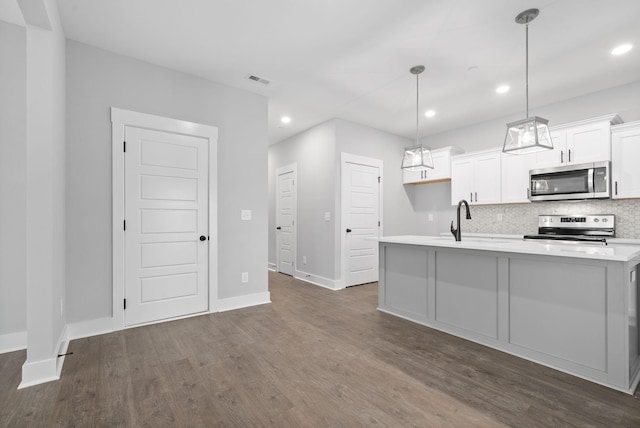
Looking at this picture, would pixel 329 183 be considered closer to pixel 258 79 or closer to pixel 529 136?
pixel 258 79

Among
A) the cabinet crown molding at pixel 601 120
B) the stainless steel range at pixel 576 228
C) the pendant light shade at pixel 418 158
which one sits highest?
the cabinet crown molding at pixel 601 120

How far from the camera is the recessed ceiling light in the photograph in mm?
2904

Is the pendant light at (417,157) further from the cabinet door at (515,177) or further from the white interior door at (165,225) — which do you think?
the white interior door at (165,225)

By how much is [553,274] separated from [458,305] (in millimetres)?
865

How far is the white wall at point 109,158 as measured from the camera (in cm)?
291

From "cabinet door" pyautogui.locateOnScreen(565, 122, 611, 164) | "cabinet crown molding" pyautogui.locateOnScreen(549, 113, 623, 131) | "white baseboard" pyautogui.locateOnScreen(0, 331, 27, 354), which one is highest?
"cabinet crown molding" pyautogui.locateOnScreen(549, 113, 623, 131)

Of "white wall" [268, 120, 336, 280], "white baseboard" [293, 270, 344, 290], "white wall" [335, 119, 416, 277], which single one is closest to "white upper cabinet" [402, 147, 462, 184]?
"white wall" [335, 119, 416, 277]

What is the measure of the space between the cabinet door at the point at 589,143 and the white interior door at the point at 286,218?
4281mm

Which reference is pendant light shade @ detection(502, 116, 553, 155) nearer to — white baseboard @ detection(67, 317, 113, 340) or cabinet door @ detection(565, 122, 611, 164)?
cabinet door @ detection(565, 122, 611, 164)

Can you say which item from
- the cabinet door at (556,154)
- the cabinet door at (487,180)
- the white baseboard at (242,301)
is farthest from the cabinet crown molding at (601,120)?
the white baseboard at (242,301)

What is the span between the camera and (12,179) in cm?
277

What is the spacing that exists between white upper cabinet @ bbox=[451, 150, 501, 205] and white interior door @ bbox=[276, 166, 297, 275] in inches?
116

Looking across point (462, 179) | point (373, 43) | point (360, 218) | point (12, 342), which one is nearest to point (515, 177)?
point (462, 179)

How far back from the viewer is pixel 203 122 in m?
3.65
